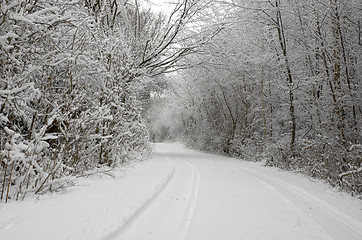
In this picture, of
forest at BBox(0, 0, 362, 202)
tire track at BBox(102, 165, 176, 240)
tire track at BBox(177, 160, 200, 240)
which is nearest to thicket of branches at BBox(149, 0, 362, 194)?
forest at BBox(0, 0, 362, 202)

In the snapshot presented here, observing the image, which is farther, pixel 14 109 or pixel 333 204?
pixel 333 204

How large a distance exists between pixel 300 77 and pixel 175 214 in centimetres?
863

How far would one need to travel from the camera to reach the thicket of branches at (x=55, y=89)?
3.22 metres

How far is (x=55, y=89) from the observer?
4738mm

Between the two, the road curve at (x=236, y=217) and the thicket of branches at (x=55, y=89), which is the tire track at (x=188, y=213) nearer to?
the road curve at (x=236, y=217)

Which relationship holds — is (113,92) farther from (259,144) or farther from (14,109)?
(259,144)

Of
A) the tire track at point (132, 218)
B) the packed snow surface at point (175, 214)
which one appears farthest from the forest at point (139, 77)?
the tire track at point (132, 218)

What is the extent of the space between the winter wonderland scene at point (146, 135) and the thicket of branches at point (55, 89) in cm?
3

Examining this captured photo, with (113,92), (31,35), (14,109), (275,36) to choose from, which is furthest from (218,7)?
(14,109)

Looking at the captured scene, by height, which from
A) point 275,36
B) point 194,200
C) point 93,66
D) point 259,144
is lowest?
point 194,200

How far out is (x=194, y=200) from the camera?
4.02 meters

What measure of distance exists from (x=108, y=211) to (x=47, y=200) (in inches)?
39.8

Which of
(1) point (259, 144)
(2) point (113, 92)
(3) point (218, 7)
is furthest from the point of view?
(1) point (259, 144)

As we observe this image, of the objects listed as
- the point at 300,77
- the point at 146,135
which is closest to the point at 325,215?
the point at 300,77
